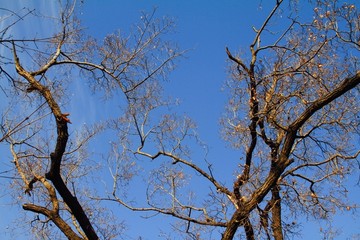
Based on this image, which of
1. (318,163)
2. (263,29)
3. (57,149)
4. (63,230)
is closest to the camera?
(57,149)

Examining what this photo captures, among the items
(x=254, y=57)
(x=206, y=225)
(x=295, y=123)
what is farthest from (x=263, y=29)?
(x=206, y=225)

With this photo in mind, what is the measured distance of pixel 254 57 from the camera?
966cm

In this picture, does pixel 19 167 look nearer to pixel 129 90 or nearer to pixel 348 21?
pixel 129 90

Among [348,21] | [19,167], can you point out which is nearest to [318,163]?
[348,21]

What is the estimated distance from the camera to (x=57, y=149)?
6.61 metres

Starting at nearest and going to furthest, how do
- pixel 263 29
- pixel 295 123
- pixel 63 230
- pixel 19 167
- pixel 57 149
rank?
1. pixel 57 149
2. pixel 295 123
3. pixel 63 230
4. pixel 19 167
5. pixel 263 29

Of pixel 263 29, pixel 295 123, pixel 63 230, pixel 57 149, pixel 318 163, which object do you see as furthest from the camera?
pixel 318 163

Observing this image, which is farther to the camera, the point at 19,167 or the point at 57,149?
the point at 19,167

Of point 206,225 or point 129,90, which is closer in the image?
point 129,90

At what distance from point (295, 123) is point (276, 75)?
2827mm

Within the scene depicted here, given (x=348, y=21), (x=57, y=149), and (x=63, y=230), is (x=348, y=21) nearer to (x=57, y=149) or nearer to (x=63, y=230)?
(x=57, y=149)

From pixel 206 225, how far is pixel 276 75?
3828 millimetres

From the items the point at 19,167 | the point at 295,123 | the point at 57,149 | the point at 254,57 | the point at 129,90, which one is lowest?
the point at 295,123

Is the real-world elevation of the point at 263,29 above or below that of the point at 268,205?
above
